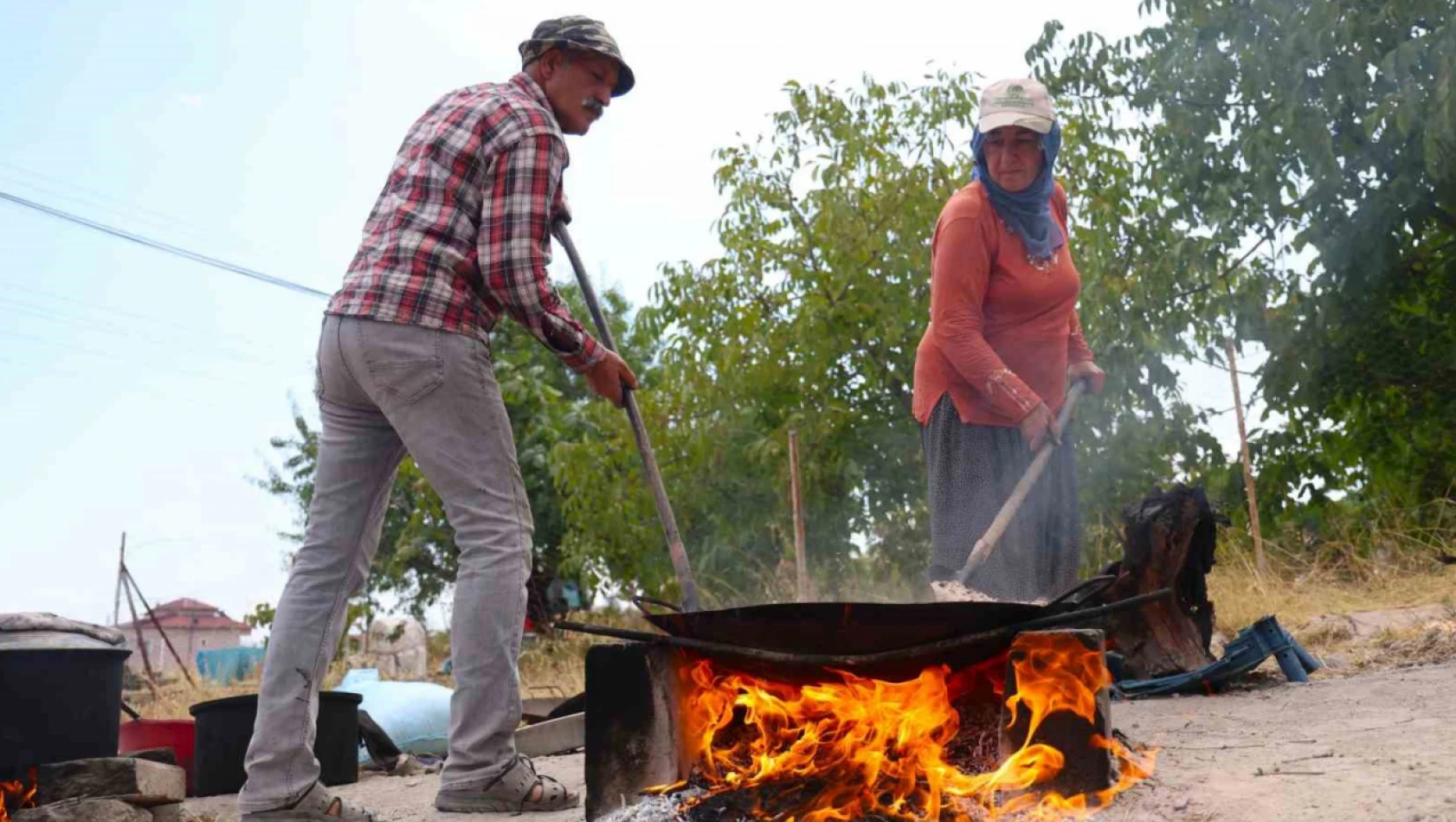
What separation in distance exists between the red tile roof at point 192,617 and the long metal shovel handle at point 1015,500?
31589 mm

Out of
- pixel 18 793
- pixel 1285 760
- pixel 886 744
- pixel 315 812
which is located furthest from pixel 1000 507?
pixel 18 793

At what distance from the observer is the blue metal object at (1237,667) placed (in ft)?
14.3

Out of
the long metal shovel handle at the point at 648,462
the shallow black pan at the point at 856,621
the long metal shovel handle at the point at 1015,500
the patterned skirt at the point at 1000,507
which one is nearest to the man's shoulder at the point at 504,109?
the long metal shovel handle at the point at 648,462

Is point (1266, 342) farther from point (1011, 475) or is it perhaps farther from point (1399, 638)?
point (1011, 475)

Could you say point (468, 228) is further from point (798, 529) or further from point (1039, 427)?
point (798, 529)

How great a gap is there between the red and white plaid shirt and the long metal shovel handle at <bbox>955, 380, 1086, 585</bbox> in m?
1.23

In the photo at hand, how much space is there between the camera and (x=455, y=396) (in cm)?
299

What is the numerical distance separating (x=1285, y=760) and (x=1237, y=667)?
5.63ft

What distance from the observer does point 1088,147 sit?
26.3ft

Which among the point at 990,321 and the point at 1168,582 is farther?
the point at 1168,582

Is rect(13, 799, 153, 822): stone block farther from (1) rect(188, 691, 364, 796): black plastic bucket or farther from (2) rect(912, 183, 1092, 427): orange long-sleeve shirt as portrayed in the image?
(2) rect(912, 183, 1092, 427): orange long-sleeve shirt

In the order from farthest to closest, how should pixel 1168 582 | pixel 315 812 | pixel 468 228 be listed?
pixel 1168 582 < pixel 468 228 < pixel 315 812

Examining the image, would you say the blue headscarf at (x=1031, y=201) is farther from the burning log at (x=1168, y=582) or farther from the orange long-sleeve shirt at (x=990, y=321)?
the burning log at (x=1168, y=582)

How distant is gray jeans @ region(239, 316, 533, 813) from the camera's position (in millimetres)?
2963
